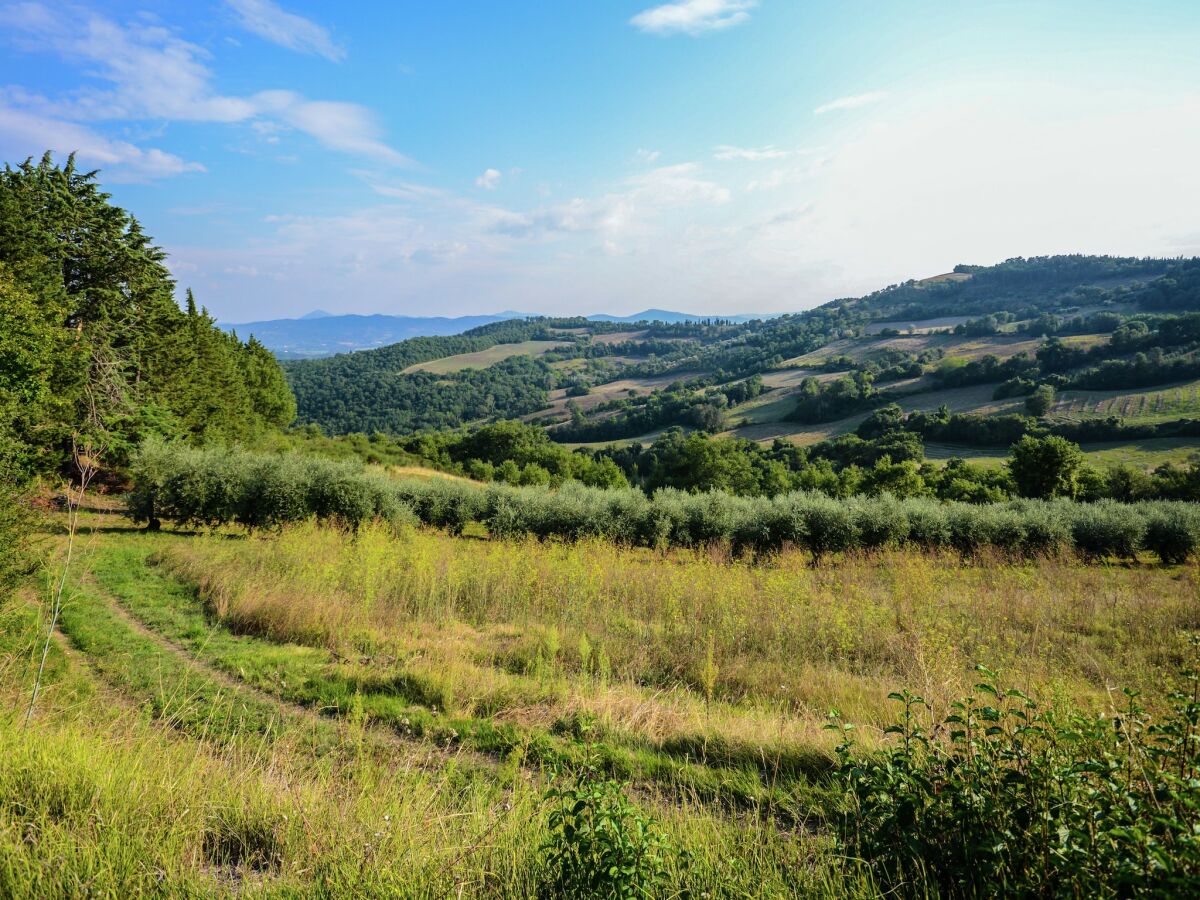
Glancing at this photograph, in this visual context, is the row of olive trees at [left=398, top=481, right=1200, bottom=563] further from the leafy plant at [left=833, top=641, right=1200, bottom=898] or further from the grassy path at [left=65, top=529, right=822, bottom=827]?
the leafy plant at [left=833, top=641, right=1200, bottom=898]

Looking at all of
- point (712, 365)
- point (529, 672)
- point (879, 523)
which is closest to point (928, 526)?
point (879, 523)

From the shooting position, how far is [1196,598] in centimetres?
1234

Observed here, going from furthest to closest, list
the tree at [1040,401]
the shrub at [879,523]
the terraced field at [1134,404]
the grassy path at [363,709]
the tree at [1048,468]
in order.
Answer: the tree at [1040,401] < the terraced field at [1134,404] < the tree at [1048,468] < the shrub at [879,523] < the grassy path at [363,709]

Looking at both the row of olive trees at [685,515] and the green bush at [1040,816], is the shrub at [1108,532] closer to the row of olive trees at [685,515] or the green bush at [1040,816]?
the row of olive trees at [685,515]

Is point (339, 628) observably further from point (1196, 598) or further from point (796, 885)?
point (1196, 598)

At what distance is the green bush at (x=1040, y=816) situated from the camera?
6.72 feet

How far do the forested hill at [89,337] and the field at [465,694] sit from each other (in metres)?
5.75

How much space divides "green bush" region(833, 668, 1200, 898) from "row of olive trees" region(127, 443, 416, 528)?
62.1 ft

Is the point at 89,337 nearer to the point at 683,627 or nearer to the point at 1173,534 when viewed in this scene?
the point at 683,627

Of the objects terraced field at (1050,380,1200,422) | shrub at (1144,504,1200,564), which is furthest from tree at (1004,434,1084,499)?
terraced field at (1050,380,1200,422)

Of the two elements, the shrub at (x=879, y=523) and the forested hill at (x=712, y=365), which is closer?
the shrub at (x=879, y=523)

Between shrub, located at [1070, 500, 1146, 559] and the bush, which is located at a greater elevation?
the bush

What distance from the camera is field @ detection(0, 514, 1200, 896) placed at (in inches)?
120

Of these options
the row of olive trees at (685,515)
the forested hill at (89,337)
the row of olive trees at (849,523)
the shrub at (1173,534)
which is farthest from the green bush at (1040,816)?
the shrub at (1173,534)
